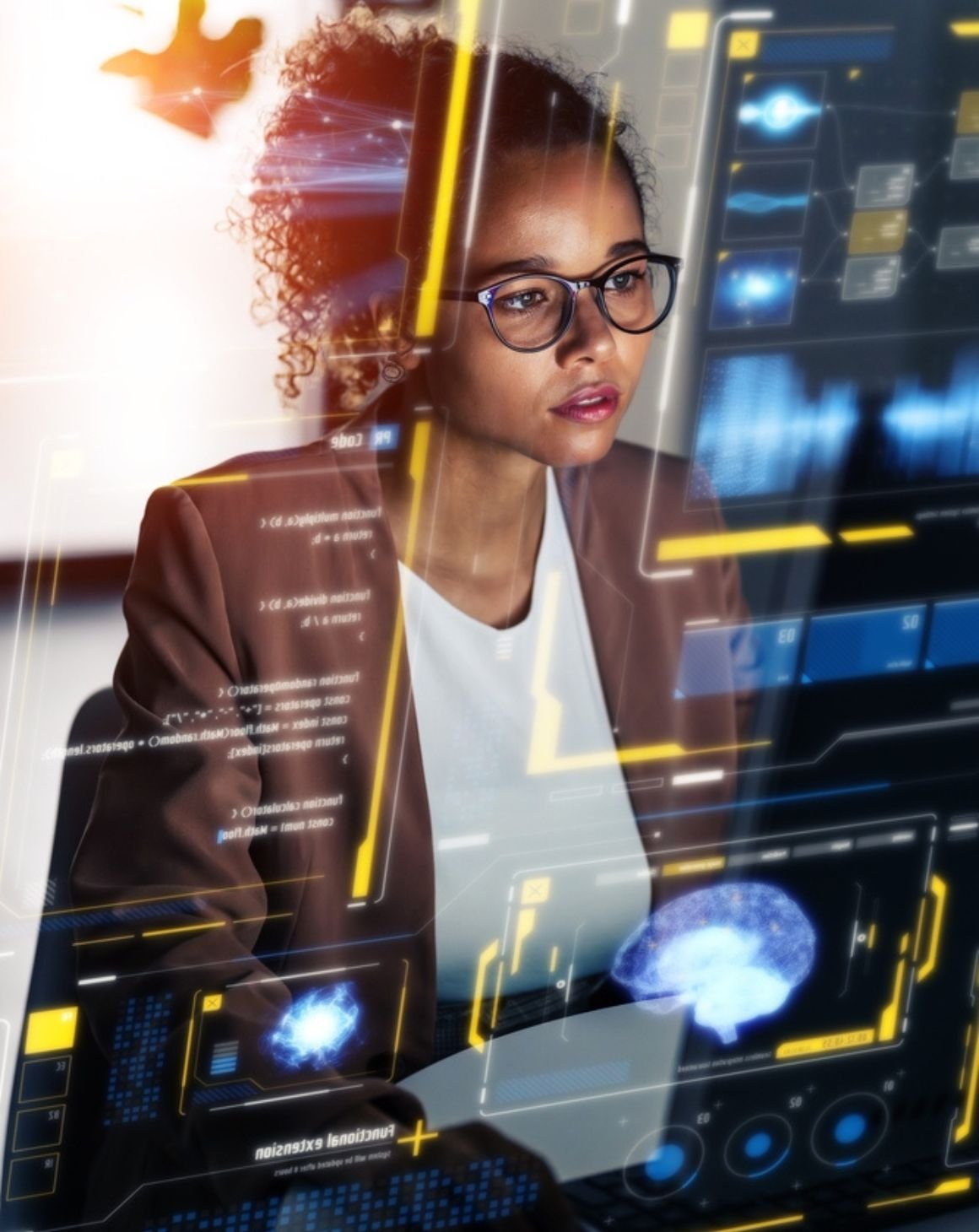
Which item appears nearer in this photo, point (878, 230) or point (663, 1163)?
point (878, 230)

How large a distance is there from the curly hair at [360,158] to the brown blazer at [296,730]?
0.16 feet

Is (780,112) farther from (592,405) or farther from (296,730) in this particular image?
(296,730)

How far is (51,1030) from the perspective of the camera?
760 mm

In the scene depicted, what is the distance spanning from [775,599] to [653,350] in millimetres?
A: 151

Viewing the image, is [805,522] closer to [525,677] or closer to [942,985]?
[525,677]

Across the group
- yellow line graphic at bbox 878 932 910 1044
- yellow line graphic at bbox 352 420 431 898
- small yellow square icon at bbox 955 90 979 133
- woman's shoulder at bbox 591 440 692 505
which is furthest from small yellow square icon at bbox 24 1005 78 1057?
small yellow square icon at bbox 955 90 979 133

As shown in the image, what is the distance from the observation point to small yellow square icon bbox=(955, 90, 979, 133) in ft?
2.59

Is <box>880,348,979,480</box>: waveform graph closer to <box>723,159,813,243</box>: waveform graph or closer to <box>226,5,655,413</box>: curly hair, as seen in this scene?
<box>723,159,813,243</box>: waveform graph

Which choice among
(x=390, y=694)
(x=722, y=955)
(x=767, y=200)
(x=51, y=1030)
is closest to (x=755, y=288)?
(x=767, y=200)

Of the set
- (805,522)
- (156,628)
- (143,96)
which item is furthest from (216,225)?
(805,522)
